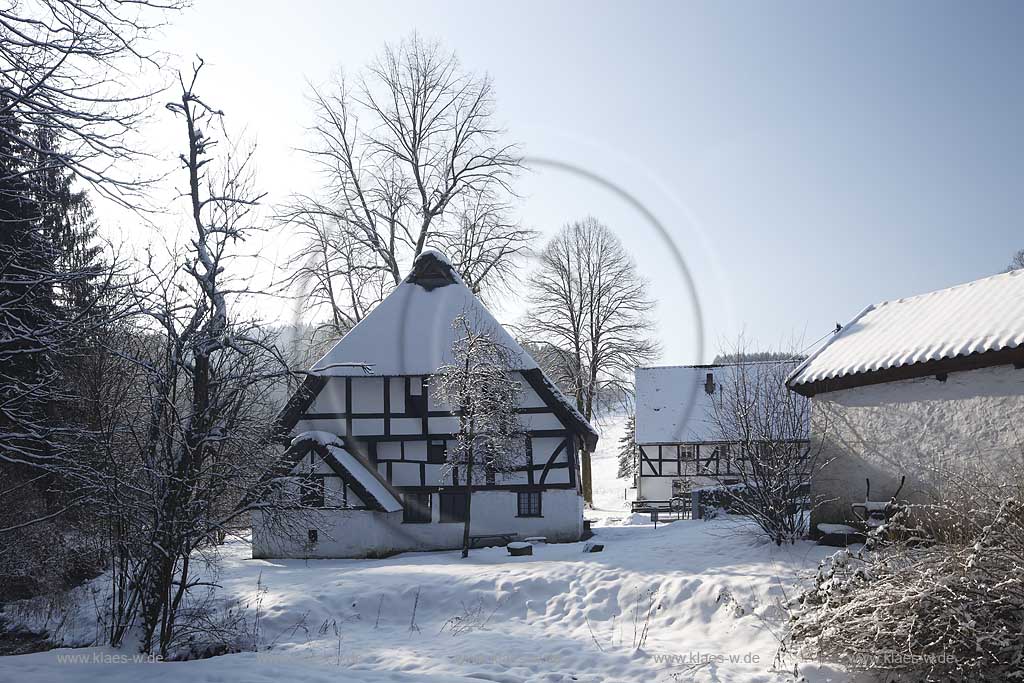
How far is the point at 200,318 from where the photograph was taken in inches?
367

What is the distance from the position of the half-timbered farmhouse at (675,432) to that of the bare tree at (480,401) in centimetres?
1366

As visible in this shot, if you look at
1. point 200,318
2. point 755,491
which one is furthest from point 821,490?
point 200,318

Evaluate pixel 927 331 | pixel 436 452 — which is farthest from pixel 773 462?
pixel 436 452

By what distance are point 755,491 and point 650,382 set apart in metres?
20.7

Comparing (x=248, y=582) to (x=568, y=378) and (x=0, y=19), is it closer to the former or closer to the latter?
(x=0, y=19)

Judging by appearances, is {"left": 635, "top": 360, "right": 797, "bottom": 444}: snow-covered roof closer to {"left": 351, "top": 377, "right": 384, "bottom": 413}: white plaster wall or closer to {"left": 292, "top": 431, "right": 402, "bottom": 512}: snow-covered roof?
{"left": 351, "top": 377, "right": 384, "bottom": 413}: white plaster wall

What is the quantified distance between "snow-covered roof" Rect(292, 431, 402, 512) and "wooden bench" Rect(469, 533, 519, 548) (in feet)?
6.75

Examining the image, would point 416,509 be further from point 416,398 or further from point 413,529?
point 416,398

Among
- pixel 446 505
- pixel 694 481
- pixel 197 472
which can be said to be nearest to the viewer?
pixel 197 472

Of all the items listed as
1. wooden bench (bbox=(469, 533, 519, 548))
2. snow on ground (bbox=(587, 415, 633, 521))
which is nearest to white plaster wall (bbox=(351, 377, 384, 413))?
wooden bench (bbox=(469, 533, 519, 548))

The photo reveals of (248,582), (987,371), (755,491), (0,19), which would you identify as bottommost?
(248,582)

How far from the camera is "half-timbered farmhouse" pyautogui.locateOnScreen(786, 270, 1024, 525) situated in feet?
34.3

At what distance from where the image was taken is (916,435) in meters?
11.3

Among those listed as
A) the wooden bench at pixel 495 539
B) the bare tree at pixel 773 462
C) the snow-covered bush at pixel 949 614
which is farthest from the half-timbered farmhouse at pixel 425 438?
the snow-covered bush at pixel 949 614
